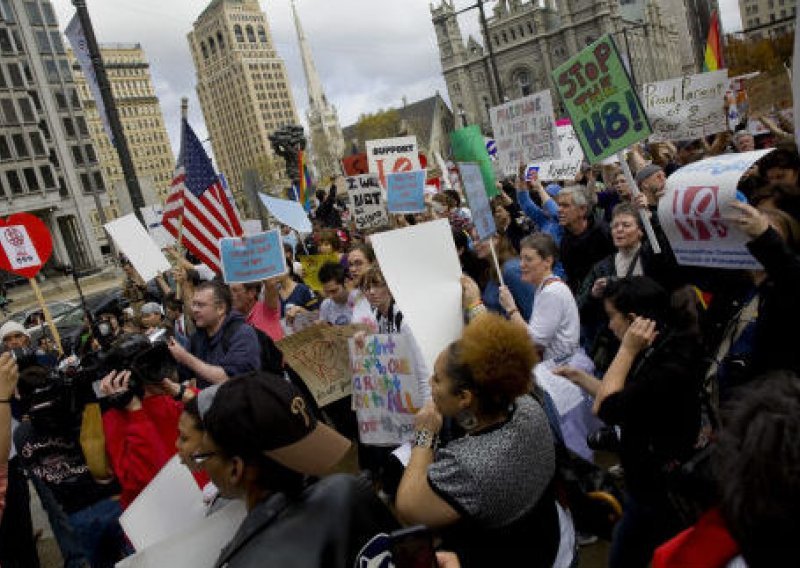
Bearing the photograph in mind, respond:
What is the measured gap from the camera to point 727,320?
3236 millimetres

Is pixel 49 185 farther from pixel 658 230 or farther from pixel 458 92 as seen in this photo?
pixel 658 230

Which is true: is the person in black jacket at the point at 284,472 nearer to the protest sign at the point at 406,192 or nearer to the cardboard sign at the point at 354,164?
the protest sign at the point at 406,192

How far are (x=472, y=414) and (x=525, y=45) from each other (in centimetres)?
9007

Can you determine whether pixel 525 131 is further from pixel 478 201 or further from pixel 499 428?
pixel 499 428

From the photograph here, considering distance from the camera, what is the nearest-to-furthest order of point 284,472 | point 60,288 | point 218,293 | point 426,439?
point 284,472
point 426,439
point 218,293
point 60,288

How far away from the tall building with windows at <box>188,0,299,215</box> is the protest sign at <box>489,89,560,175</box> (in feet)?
394

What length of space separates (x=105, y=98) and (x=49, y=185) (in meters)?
54.4

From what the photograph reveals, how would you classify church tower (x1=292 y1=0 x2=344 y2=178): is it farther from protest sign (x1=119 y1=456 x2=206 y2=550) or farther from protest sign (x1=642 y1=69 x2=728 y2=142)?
protest sign (x1=119 y1=456 x2=206 y2=550)

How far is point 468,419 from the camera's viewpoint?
2197mm

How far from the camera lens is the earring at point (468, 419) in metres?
2.18

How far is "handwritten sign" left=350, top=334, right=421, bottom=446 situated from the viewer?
3.64m

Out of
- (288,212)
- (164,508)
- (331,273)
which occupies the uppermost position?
(288,212)

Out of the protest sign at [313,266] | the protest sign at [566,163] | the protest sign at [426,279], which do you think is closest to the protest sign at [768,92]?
the protest sign at [566,163]

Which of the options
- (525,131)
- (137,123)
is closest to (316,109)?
(137,123)
